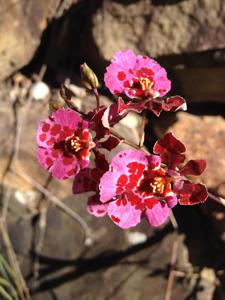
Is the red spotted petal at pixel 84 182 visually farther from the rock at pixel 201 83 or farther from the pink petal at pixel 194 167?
the rock at pixel 201 83

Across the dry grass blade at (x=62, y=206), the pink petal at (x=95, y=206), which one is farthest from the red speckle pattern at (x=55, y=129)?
the dry grass blade at (x=62, y=206)

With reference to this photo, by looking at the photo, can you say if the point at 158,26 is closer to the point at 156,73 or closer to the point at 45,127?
the point at 156,73

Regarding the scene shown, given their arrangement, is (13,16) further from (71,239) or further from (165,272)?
(165,272)

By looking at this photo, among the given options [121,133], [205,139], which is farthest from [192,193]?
[121,133]

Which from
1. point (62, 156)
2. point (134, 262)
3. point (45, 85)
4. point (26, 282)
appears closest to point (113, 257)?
point (134, 262)

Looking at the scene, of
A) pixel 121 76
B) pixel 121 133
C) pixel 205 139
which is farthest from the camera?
pixel 121 133
